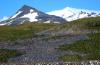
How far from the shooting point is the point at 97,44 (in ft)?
183

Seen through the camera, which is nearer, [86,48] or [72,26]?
[86,48]

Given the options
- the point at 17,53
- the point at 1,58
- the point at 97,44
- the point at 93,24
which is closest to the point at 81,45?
the point at 97,44

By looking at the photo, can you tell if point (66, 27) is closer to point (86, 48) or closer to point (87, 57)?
point (86, 48)

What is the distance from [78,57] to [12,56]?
10.6m

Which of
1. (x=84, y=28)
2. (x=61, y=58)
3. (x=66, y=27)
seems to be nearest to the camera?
(x=61, y=58)

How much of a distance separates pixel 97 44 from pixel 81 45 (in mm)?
2698

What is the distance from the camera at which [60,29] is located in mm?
121625

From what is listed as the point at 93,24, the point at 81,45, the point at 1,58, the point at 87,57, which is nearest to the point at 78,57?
the point at 87,57

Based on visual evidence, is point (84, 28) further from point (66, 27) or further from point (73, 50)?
point (73, 50)

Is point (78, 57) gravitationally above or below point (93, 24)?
below

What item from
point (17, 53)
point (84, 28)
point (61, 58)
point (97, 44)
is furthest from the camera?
point (84, 28)

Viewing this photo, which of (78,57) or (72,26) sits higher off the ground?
(72,26)

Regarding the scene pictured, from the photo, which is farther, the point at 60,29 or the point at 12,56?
the point at 60,29

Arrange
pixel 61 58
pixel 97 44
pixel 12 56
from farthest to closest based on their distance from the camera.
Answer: pixel 97 44 → pixel 12 56 → pixel 61 58
